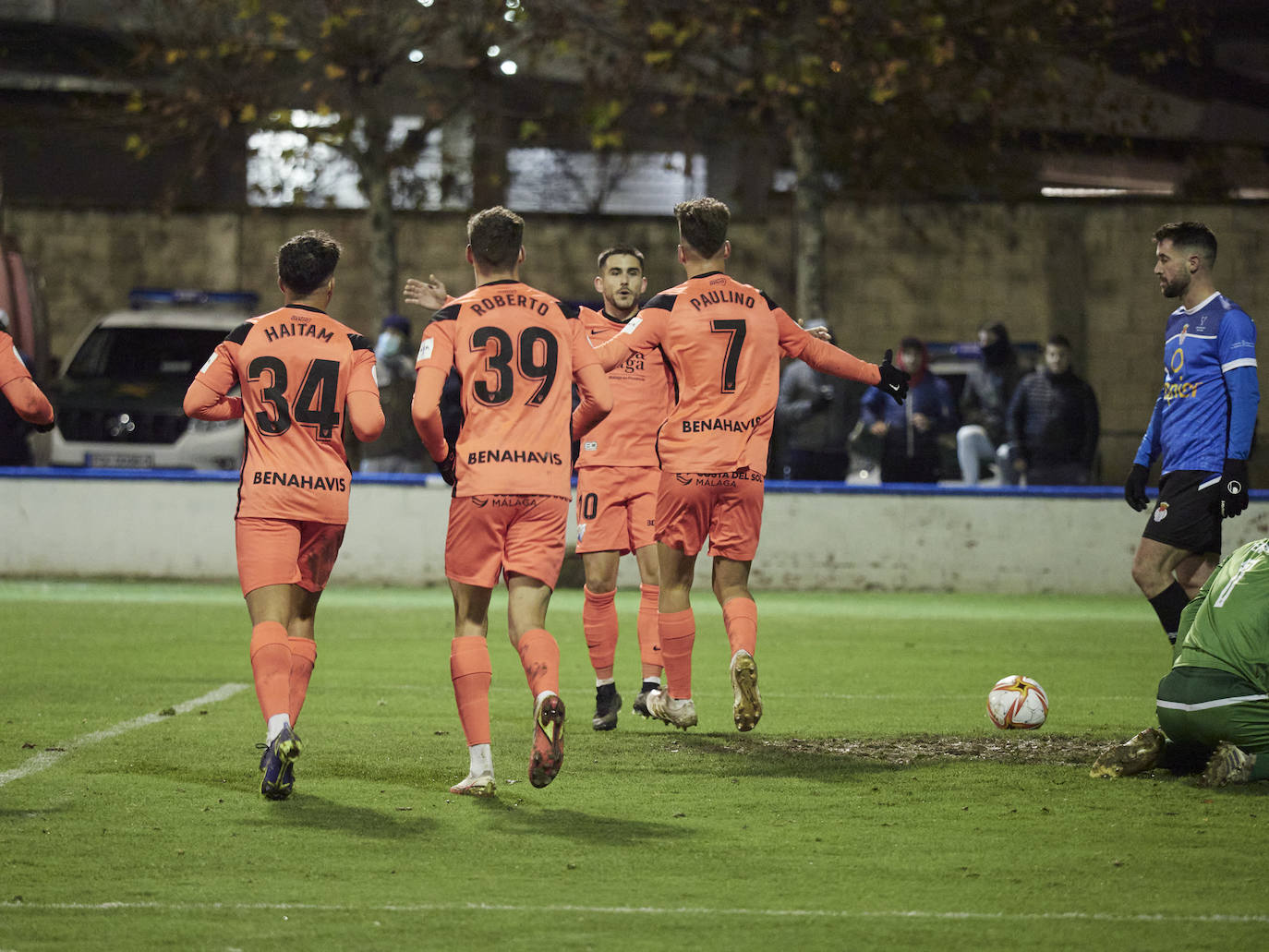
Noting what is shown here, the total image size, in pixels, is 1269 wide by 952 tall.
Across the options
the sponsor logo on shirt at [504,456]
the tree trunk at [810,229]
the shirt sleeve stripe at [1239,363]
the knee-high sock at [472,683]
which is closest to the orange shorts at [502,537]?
the sponsor logo on shirt at [504,456]

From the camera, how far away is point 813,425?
54.5 feet

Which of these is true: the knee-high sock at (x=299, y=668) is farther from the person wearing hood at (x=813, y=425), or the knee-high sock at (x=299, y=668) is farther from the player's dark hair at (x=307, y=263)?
the person wearing hood at (x=813, y=425)

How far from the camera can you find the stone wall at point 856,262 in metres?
25.1

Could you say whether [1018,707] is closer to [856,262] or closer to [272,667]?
[272,667]

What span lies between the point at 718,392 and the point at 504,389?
155 cm

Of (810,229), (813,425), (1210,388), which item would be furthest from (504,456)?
(810,229)

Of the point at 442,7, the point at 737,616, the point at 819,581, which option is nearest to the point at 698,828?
the point at 737,616

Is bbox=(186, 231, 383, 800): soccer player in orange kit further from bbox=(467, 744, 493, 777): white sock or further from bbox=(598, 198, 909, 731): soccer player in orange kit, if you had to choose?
bbox=(598, 198, 909, 731): soccer player in orange kit

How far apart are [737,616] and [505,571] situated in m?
1.49

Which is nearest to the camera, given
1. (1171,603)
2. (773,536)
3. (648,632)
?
(1171,603)

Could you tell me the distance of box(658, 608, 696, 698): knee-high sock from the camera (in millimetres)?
8133

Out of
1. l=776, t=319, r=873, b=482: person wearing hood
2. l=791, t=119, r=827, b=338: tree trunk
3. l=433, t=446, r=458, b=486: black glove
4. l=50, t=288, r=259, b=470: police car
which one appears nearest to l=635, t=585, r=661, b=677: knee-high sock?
l=433, t=446, r=458, b=486: black glove

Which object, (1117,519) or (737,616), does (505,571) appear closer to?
(737,616)

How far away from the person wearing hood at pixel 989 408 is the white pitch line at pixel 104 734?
923cm
